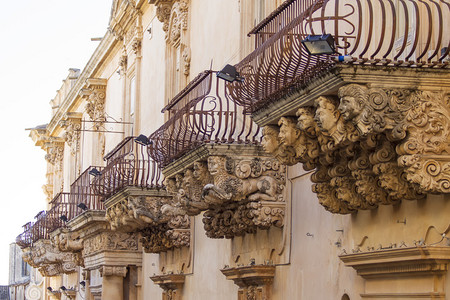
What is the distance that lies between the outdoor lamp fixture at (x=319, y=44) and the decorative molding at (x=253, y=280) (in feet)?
15.2

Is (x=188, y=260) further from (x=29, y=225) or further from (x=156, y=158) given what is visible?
(x=29, y=225)

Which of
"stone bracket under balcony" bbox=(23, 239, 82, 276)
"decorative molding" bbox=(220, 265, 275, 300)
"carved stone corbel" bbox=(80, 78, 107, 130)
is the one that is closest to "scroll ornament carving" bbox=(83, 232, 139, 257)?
"carved stone corbel" bbox=(80, 78, 107, 130)

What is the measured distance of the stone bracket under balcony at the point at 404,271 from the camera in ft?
28.5

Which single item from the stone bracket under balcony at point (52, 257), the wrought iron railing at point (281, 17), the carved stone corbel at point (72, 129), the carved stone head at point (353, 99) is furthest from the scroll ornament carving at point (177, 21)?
the carved stone corbel at point (72, 129)

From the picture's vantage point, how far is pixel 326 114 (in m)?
8.91

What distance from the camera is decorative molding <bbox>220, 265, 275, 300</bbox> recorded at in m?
12.7

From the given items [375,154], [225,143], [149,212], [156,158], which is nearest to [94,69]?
[149,212]

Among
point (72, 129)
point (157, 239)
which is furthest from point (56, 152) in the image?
point (157, 239)

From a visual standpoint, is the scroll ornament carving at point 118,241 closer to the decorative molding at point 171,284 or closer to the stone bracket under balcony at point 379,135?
→ the decorative molding at point 171,284

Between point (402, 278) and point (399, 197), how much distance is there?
0.69 meters

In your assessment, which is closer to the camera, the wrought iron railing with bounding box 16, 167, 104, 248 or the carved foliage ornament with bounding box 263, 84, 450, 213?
the carved foliage ornament with bounding box 263, 84, 450, 213

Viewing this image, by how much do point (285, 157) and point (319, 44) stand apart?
1.91m

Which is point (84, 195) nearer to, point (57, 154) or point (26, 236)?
point (26, 236)

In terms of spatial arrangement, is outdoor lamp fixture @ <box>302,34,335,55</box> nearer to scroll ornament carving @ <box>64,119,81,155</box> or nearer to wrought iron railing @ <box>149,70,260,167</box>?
wrought iron railing @ <box>149,70,260,167</box>
